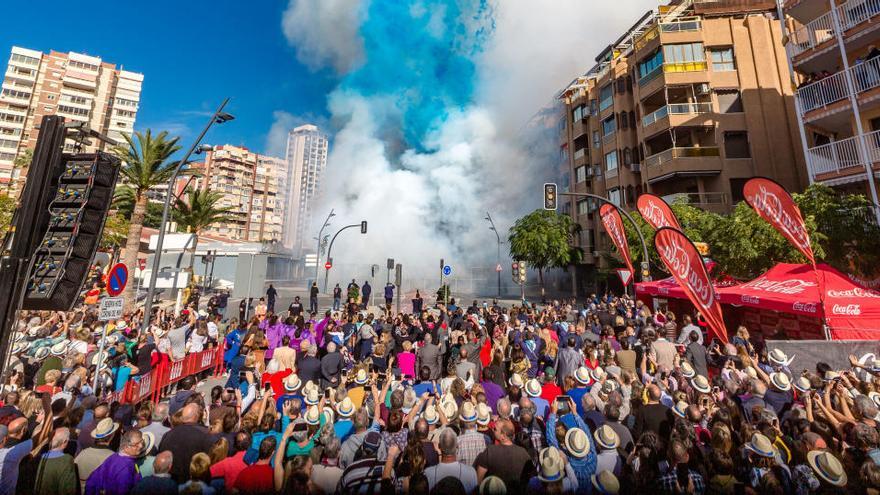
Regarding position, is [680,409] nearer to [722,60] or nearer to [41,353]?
[41,353]

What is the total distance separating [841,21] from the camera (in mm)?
15055

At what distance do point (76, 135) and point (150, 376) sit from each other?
18.0ft

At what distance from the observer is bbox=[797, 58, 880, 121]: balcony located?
45.2 ft

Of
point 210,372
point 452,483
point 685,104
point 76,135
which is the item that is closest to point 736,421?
point 452,483

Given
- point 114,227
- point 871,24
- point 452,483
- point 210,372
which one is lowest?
point 210,372

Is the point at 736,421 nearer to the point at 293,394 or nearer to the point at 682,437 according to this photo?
the point at 682,437

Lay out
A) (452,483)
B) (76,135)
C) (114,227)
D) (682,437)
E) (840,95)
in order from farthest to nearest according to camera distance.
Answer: (114,227)
(840,95)
(76,135)
(682,437)
(452,483)

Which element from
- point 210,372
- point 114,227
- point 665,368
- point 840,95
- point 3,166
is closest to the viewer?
point 665,368

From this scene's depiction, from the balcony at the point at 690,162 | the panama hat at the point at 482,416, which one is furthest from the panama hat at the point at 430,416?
the balcony at the point at 690,162

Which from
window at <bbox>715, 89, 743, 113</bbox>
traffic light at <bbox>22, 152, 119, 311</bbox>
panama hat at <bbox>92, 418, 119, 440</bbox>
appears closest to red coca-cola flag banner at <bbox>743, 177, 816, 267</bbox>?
panama hat at <bbox>92, 418, 119, 440</bbox>

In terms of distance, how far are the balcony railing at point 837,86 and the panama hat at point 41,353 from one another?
1042 inches

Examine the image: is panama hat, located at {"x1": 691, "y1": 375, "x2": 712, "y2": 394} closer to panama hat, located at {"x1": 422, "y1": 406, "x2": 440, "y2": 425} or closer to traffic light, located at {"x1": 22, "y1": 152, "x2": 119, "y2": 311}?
panama hat, located at {"x1": 422, "y1": 406, "x2": 440, "y2": 425}

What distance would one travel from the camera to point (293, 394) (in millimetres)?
5090

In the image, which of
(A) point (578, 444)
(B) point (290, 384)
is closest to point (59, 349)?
(B) point (290, 384)
